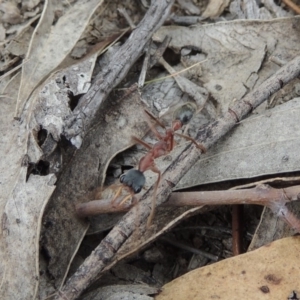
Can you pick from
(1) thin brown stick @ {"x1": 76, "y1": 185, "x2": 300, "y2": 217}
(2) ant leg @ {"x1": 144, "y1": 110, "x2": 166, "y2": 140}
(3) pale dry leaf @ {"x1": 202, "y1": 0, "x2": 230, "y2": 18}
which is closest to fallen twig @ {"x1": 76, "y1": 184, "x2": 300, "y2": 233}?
(1) thin brown stick @ {"x1": 76, "y1": 185, "x2": 300, "y2": 217}

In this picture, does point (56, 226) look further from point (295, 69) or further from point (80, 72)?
point (295, 69)

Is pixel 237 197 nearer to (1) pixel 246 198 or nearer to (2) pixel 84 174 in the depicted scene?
(1) pixel 246 198

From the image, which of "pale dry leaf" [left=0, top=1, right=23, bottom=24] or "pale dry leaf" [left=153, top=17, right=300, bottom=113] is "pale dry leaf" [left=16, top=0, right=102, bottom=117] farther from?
"pale dry leaf" [left=153, top=17, right=300, bottom=113]

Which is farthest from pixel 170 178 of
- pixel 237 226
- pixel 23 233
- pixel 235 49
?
pixel 235 49

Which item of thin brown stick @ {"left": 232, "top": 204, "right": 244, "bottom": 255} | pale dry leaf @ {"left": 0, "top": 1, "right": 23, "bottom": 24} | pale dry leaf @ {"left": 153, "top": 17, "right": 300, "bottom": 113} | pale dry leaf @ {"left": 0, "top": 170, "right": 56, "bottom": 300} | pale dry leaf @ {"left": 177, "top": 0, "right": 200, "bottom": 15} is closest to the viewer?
pale dry leaf @ {"left": 0, "top": 170, "right": 56, "bottom": 300}

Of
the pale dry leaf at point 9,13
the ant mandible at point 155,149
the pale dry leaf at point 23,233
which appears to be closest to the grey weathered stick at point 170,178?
the ant mandible at point 155,149

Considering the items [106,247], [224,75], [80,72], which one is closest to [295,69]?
[224,75]
